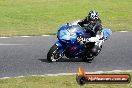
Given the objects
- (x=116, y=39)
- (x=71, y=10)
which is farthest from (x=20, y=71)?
(x=71, y=10)

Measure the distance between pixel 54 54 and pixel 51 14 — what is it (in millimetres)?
11633

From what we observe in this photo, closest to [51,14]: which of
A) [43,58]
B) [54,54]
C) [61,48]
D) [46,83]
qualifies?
[43,58]

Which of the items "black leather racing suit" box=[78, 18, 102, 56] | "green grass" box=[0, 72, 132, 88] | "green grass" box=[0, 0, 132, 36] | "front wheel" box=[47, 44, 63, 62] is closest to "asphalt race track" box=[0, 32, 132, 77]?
"front wheel" box=[47, 44, 63, 62]

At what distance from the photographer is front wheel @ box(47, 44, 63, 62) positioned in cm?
1598

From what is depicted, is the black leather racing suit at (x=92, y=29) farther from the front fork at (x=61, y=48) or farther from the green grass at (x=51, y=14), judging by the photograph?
the green grass at (x=51, y=14)

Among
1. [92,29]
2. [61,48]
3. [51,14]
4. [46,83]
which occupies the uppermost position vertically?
[92,29]

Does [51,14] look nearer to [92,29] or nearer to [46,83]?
[92,29]

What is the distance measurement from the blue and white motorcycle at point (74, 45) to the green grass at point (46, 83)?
2338 millimetres

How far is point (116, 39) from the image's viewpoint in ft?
66.7

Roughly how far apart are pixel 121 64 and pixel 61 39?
6.93 feet

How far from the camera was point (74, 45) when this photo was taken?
53.1 feet

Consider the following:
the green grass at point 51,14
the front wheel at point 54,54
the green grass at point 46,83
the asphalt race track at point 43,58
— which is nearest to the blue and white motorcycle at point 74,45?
the front wheel at point 54,54

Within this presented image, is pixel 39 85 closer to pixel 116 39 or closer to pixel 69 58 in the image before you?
pixel 69 58

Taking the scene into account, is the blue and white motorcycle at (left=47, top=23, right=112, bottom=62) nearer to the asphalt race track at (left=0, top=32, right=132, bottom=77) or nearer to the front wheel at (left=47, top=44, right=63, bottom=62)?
the front wheel at (left=47, top=44, right=63, bottom=62)
